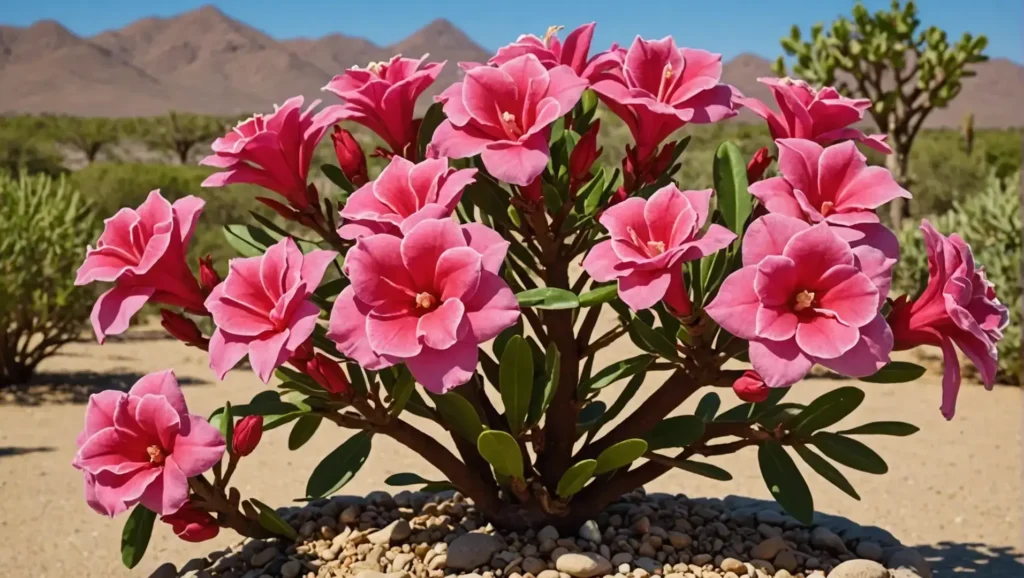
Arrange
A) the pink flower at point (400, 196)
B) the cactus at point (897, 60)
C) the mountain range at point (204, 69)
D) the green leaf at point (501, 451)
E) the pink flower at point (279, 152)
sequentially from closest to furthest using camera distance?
the pink flower at point (400, 196) → the green leaf at point (501, 451) → the pink flower at point (279, 152) → the cactus at point (897, 60) → the mountain range at point (204, 69)

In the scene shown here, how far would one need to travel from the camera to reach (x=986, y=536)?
15.5 ft

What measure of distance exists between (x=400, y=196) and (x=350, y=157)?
0.39 meters

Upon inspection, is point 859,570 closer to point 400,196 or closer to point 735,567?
point 735,567

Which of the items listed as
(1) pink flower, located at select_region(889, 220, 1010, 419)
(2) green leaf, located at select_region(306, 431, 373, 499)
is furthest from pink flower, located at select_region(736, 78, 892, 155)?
(2) green leaf, located at select_region(306, 431, 373, 499)

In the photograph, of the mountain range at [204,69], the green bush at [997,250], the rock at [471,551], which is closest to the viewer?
the rock at [471,551]

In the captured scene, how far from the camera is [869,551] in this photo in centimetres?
288

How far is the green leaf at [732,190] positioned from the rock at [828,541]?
1134 mm

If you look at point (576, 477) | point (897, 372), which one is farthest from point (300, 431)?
point (897, 372)

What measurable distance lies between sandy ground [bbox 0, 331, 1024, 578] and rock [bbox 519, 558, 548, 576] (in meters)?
1.74

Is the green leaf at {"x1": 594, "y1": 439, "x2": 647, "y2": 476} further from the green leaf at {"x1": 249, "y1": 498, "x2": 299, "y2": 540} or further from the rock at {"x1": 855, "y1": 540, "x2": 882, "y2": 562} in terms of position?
the rock at {"x1": 855, "y1": 540, "x2": 882, "y2": 562}

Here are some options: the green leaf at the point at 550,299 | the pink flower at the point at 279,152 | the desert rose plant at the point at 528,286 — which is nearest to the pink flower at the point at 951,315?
the desert rose plant at the point at 528,286

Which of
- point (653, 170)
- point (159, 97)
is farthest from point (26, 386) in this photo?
point (159, 97)

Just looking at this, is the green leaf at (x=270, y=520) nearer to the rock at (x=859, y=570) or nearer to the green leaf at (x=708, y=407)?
A: the green leaf at (x=708, y=407)

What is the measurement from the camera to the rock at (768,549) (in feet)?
8.86
